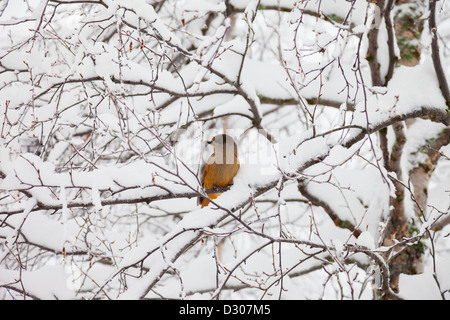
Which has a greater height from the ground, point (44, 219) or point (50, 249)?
point (44, 219)

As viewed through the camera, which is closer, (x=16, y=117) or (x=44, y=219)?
(x=16, y=117)

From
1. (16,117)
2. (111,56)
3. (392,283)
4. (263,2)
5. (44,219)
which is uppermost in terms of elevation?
(263,2)
